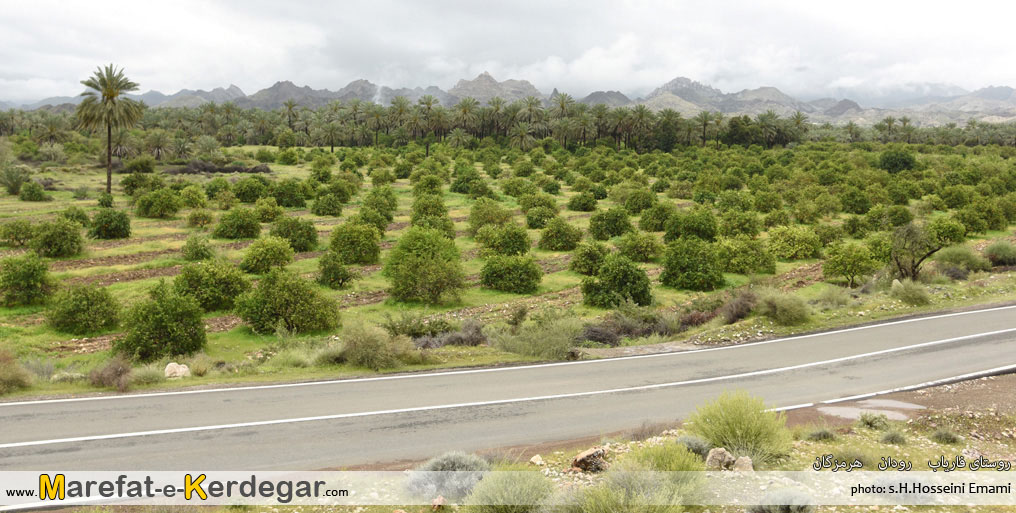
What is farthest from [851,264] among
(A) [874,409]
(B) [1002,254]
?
(A) [874,409]

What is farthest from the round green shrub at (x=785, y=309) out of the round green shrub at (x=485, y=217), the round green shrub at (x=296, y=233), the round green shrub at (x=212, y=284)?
the round green shrub at (x=296, y=233)

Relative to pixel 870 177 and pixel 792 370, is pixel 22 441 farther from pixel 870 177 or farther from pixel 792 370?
pixel 870 177

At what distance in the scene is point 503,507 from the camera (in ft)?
26.0

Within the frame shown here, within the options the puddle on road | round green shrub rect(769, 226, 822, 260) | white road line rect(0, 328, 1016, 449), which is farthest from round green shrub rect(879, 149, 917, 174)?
the puddle on road

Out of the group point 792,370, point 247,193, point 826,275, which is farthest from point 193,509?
point 247,193

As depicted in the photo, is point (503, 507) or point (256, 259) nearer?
point (503, 507)

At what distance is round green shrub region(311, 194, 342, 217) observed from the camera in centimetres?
4375

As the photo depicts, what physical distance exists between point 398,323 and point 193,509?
483 inches

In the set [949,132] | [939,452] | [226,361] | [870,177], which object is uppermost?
[949,132]

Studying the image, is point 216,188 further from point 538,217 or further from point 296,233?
point 538,217

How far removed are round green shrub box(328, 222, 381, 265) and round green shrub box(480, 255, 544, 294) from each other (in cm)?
676

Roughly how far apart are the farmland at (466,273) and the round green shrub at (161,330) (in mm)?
58

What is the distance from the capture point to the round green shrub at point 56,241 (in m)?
29.2

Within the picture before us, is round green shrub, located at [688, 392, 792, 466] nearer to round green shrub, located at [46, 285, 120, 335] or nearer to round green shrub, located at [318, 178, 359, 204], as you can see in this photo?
round green shrub, located at [46, 285, 120, 335]
